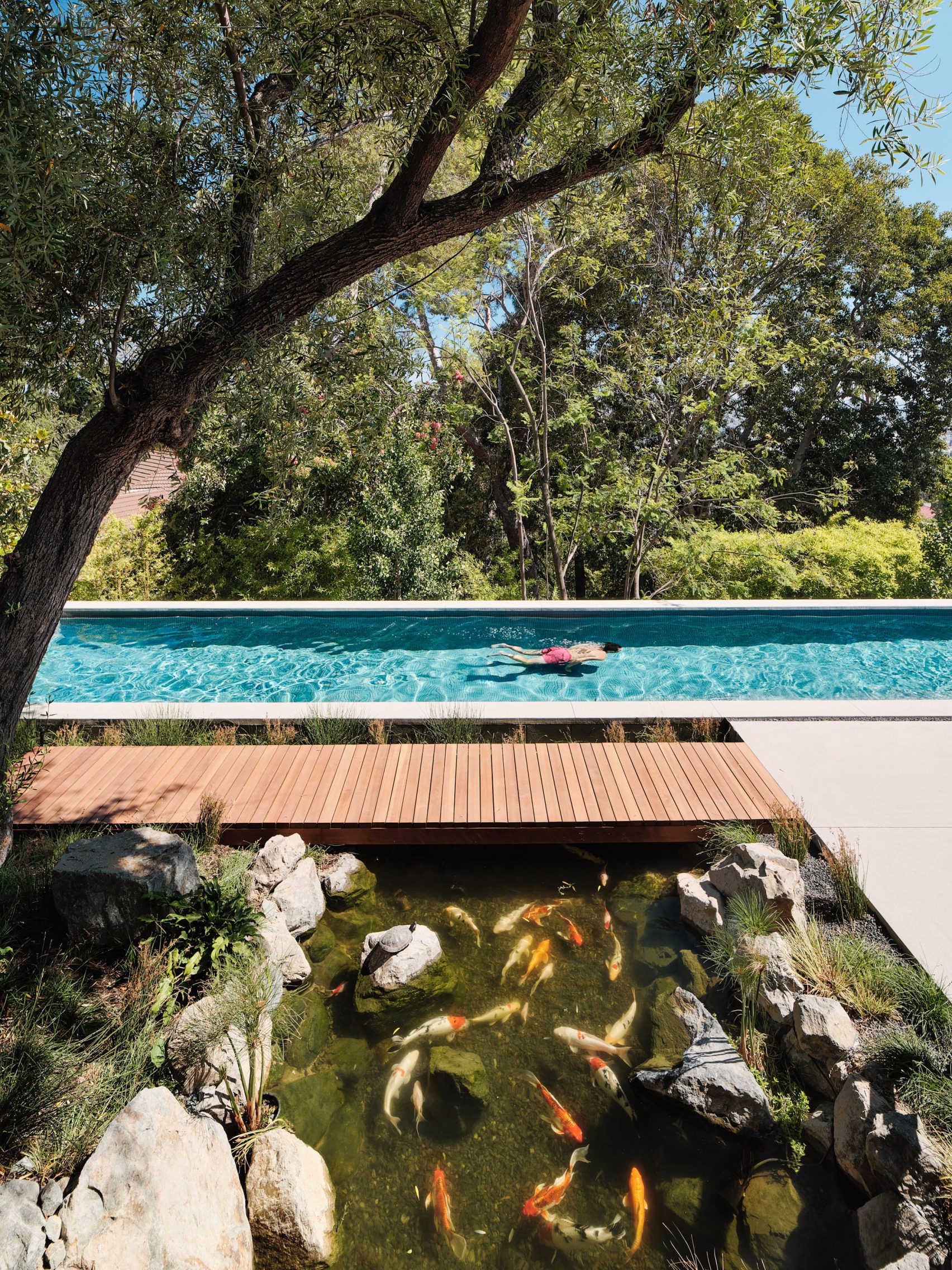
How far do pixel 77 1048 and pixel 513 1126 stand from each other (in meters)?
1.91

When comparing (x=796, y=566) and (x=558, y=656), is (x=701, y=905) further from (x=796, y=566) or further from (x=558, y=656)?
(x=796, y=566)

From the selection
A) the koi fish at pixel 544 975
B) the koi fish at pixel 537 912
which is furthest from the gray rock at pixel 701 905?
the koi fish at pixel 544 975

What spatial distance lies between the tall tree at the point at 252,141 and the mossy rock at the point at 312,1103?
2049 millimetres

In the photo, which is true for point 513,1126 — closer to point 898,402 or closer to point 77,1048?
point 77,1048

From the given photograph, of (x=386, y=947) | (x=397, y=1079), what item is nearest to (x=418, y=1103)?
(x=397, y=1079)

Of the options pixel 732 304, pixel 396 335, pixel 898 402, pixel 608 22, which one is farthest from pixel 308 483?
pixel 898 402

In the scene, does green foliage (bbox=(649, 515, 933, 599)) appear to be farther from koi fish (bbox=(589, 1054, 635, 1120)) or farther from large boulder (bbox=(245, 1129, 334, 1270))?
large boulder (bbox=(245, 1129, 334, 1270))

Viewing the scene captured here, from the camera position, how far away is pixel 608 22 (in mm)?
3473

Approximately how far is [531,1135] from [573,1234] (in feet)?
1.34

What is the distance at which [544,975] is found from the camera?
4.00 meters

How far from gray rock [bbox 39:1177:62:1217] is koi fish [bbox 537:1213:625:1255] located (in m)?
1.70

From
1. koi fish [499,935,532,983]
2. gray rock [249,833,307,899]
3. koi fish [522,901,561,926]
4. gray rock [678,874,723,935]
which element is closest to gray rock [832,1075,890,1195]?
gray rock [678,874,723,935]

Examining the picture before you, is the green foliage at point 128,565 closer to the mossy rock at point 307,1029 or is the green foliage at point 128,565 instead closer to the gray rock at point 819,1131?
the mossy rock at point 307,1029

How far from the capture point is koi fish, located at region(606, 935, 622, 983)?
13.1ft
